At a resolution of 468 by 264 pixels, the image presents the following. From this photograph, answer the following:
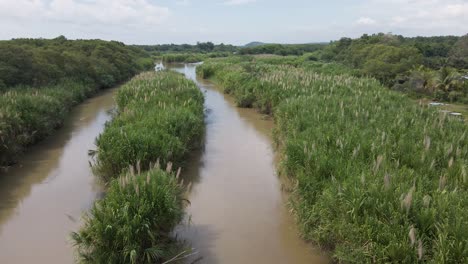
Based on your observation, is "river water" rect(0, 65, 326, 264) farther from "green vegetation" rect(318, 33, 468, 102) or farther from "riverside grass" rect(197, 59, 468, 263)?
"green vegetation" rect(318, 33, 468, 102)

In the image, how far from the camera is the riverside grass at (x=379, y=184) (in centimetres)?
403

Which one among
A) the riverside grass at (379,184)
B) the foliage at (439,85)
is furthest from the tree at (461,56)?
the riverside grass at (379,184)

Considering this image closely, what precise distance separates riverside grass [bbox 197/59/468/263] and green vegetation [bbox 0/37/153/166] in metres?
6.67

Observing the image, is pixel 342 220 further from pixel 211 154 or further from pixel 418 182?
pixel 211 154

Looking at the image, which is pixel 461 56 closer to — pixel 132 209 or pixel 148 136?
pixel 148 136

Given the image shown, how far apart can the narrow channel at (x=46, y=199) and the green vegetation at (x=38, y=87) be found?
1.70ft

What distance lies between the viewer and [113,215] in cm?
470

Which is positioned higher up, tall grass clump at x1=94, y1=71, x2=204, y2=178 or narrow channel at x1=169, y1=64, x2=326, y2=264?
tall grass clump at x1=94, y1=71, x2=204, y2=178

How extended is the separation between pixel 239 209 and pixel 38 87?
12.1 metres

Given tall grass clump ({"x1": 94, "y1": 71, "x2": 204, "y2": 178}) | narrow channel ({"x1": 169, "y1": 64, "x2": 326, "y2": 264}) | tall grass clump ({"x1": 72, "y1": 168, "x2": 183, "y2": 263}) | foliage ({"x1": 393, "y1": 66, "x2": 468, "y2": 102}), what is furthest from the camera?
foliage ({"x1": 393, "y1": 66, "x2": 468, "y2": 102})

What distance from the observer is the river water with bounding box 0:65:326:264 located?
5.71m

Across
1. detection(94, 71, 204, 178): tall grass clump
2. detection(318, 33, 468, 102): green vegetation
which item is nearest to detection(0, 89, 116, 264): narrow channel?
detection(94, 71, 204, 178): tall grass clump

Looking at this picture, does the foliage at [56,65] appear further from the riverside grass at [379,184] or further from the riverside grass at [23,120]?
the riverside grass at [379,184]

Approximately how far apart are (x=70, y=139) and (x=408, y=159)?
9.97m
